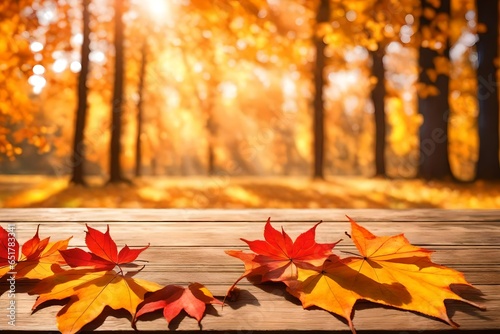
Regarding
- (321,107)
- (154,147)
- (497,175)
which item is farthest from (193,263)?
(154,147)

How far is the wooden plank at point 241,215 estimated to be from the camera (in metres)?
2.15

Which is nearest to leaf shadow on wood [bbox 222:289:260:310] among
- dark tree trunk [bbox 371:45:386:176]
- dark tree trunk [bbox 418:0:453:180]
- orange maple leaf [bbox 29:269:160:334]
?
orange maple leaf [bbox 29:269:160:334]

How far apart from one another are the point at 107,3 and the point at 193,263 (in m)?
10.4

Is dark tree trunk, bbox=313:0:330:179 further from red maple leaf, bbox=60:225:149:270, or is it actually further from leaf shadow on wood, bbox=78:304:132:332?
leaf shadow on wood, bbox=78:304:132:332

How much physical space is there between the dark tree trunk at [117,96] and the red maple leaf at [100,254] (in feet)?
27.9

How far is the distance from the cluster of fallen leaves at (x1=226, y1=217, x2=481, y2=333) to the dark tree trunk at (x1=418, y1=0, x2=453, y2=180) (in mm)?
8279

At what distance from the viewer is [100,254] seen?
1.36 m

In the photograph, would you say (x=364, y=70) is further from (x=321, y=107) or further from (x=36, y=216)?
(x=36, y=216)

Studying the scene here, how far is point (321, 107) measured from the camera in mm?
11281

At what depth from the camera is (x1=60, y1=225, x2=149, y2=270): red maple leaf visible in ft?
4.33

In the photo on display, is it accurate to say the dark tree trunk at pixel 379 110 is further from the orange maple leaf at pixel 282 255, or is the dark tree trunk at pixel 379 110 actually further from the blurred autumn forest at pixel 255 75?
the orange maple leaf at pixel 282 255

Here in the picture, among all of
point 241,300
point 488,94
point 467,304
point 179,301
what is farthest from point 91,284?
point 488,94

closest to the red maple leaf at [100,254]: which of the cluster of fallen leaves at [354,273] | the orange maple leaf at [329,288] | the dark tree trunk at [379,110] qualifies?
the cluster of fallen leaves at [354,273]

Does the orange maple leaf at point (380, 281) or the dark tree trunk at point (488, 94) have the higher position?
the dark tree trunk at point (488, 94)
